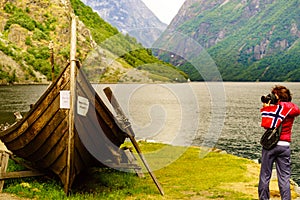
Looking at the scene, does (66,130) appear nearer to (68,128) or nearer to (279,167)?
(68,128)

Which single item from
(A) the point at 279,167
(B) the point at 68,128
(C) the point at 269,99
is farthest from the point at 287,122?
(B) the point at 68,128

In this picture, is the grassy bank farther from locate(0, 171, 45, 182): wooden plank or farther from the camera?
the camera

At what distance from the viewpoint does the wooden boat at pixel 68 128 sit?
1097cm

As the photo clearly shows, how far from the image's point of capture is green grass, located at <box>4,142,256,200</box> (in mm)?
11844

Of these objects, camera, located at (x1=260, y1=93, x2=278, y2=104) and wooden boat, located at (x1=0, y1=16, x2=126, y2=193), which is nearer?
camera, located at (x1=260, y1=93, x2=278, y2=104)

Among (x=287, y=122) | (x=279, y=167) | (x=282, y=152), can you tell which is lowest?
(x=279, y=167)

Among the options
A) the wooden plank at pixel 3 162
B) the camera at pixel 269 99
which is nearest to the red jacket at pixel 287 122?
the camera at pixel 269 99

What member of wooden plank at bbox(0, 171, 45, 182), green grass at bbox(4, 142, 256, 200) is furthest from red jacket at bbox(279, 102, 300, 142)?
wooden plank at bbox(0, 171, 45, 182)

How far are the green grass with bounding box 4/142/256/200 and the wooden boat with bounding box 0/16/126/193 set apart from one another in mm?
767

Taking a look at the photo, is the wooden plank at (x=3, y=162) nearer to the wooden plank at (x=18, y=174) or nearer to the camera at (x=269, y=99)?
the wooden plank at (x=18, y=174)

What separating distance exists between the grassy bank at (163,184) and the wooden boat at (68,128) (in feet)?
2.53

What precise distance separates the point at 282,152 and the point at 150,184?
17.5ft

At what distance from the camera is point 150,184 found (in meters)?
13.5

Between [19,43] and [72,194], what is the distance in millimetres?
172677
